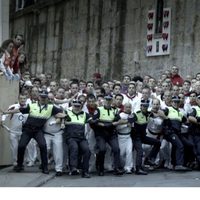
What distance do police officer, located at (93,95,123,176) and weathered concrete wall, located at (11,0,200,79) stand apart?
304 inches

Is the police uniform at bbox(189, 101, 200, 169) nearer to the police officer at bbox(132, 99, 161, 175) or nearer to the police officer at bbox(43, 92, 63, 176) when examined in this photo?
the police officer at bbox(132, 99, 161, 175)

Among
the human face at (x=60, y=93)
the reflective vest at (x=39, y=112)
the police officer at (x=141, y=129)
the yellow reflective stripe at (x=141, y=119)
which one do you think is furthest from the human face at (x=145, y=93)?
the reflective vest at (x=39, y=112)

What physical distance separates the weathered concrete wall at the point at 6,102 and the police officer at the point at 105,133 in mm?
2224

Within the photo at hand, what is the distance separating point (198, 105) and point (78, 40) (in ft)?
44.0

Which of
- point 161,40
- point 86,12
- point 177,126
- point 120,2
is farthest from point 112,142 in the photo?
point 86,12

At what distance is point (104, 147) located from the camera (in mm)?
12594

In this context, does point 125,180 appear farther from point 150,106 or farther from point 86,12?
point 86,12

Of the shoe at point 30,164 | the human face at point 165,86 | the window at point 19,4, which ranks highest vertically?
the window at point 19,4

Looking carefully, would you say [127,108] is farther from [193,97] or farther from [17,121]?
[17,121]

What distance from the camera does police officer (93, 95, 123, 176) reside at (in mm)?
12609

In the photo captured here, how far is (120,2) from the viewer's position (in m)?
23.7

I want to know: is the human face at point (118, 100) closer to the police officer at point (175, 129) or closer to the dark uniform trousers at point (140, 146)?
the dark uniform trousers at point (140, 146)

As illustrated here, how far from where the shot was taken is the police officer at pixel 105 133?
12609mm

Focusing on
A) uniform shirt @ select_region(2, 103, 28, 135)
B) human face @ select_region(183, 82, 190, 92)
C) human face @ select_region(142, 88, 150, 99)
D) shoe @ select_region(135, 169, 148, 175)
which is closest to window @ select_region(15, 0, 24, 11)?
human face @ select_region(183, 82, 190, 92)
